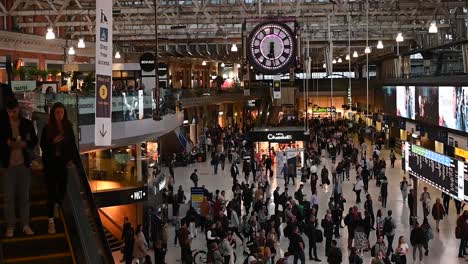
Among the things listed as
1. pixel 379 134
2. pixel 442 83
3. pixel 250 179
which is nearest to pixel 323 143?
pixel 379 134

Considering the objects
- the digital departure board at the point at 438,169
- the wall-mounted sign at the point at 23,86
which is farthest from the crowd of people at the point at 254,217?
the wall-mounted sign at the point at 23,86

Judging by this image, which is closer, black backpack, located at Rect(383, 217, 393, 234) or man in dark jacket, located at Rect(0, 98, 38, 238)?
man in dark jacket, located at Rect(0, 98, 38, 238)

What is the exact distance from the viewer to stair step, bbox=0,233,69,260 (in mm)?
6448

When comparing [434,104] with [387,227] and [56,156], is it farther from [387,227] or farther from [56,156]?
[56,156]

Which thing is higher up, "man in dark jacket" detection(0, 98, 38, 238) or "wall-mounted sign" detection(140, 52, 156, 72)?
"wall-mounted sign" detection(140, 52, 156, 72)

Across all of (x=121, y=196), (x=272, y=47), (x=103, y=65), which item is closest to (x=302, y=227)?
(x=121, y=196)

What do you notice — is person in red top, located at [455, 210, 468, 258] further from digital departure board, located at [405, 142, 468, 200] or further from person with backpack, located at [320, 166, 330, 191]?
person with backpack, located at [320, 166, 330, 191]

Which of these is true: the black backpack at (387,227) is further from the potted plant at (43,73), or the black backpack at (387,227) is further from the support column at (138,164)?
the potted plant at (43,73)

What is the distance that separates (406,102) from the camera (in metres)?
28.8

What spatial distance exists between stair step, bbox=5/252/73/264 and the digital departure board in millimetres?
10769

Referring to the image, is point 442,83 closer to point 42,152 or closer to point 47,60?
point 42,152

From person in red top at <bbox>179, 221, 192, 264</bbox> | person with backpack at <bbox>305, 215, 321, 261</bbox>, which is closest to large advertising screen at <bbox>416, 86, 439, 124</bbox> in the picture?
person with backpack at <bbox>305, 215, 321, 261</bbox>

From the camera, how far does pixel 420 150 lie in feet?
59.4

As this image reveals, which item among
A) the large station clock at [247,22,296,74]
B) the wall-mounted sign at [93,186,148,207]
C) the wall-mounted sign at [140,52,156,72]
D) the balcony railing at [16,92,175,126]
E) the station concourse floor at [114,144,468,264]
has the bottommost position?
the station concourse floor at [114,144,468,264]
